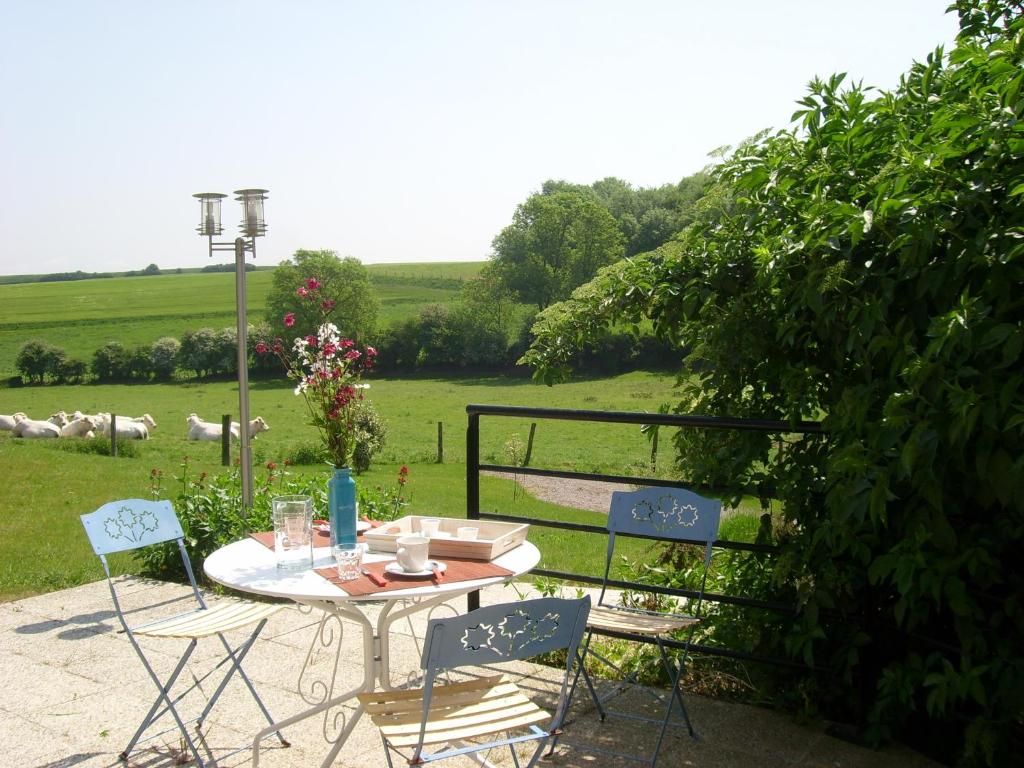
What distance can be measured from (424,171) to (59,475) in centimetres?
918

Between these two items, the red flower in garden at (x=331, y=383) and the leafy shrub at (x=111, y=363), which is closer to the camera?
the red flower in garden at (x=331, y=383)

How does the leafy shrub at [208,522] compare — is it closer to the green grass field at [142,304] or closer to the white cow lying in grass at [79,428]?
the white cow lying in grass at [79,428]

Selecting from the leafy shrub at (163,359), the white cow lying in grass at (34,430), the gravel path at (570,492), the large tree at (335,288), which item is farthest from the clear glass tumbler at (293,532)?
the leafy shrub at (163,359)

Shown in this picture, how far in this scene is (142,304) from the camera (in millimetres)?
57969

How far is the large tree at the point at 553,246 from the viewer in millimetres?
47478

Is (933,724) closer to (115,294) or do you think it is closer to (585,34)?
(585,34)

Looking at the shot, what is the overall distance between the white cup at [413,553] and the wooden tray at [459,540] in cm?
22

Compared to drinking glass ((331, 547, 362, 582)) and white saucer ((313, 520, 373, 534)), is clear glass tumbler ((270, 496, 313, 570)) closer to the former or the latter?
drinking glass ((331, 547, 362, 582))

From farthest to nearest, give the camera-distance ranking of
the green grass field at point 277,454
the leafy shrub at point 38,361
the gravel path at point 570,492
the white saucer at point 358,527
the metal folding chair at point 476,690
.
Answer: the leafy shrub at point 38,361 → the gravel path at point 570,492 → the green grass field at point 277,454 → the white saucer at point 358,527 → the metal folding chair at point 476,690

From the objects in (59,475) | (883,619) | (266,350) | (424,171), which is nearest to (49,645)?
(266,350)

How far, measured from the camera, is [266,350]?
10.0 ft

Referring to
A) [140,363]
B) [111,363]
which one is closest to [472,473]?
[140,363]

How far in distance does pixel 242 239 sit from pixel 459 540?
15.2ft

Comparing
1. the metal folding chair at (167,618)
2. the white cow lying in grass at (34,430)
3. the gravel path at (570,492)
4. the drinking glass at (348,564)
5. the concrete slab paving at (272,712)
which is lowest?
the gravel path at (570,492)
